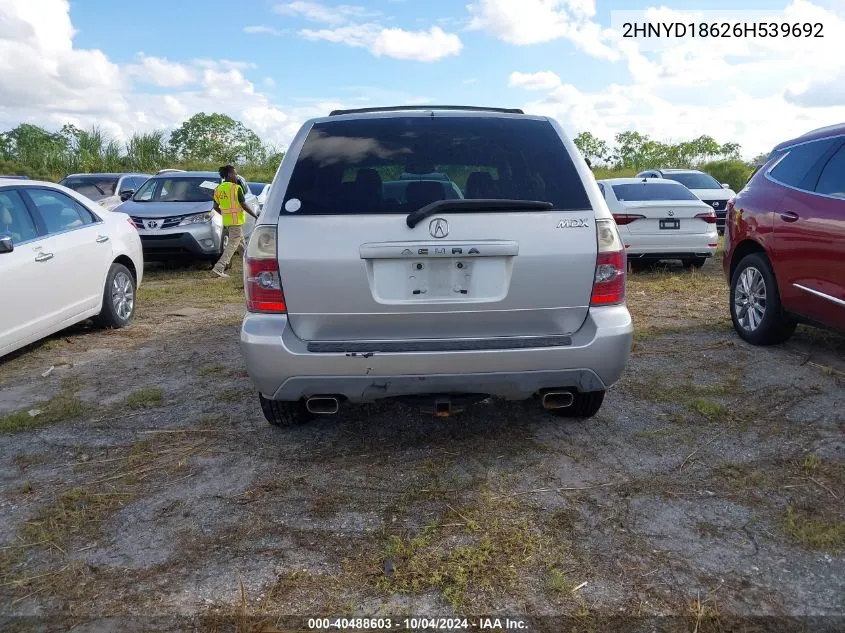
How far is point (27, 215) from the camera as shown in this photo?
6062 millimetres

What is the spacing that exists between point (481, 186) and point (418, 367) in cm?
96

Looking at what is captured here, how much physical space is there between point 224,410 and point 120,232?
12.1 ft

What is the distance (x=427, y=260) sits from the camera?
11.0 ft

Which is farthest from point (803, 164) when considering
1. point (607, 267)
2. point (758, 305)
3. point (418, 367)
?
point (418, 367)

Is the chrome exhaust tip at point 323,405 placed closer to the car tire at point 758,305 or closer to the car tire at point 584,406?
the car tire at point 584,406

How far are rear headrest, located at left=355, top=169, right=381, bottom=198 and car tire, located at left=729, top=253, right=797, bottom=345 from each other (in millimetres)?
3853

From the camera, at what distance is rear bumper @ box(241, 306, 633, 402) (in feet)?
10.9

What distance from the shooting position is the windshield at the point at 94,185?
1515 cm

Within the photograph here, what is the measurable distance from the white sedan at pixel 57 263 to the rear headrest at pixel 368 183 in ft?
11.0

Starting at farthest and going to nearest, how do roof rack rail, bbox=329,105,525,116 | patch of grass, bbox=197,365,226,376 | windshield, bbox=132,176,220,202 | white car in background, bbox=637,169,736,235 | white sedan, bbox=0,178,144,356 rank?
white car in background, bbox=637,169,736,235 → windshield, bbox=132,176,220,202 → white sedan, bbox=0,178,144,356 → patch of grass, bbox=197,365,226,376 → roof rack rail, bbox=329,105,525,116

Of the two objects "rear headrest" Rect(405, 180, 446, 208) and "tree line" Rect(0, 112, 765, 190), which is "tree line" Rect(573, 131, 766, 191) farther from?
"rear headrest" Rect(405, 180, 446, 208)

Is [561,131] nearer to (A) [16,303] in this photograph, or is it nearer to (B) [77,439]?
(B) [77,439]

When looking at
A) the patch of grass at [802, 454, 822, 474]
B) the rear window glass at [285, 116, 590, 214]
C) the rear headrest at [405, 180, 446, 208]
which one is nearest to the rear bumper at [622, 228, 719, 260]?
the patch of grass at [802, 454, 822, 474]

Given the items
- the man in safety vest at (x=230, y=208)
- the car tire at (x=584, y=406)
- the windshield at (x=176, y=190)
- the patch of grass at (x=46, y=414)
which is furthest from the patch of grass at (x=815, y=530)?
the windshield at (x=176, y=190)
